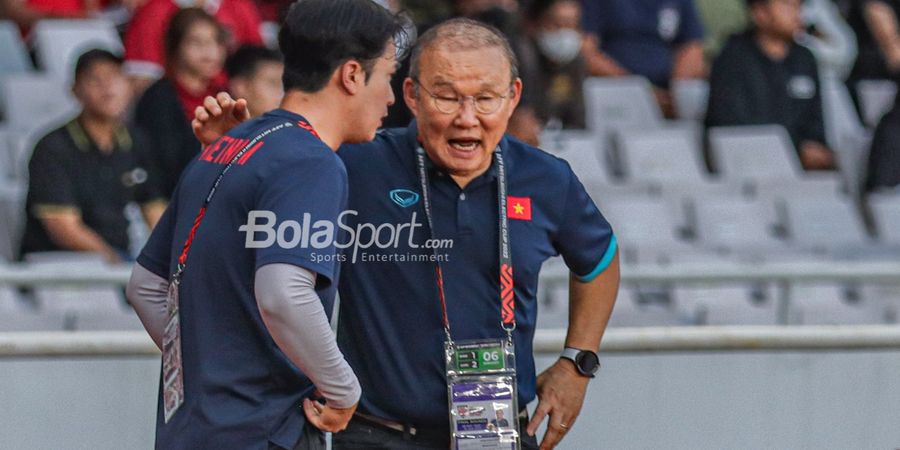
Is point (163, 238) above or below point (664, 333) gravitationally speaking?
above

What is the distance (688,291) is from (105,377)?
307 cm

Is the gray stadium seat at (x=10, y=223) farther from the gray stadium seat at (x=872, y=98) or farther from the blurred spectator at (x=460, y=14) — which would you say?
the gray stadium seat at (x=872, y=98)

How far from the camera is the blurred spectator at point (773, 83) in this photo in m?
8.44

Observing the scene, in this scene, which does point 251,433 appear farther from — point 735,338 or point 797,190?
point 797,190

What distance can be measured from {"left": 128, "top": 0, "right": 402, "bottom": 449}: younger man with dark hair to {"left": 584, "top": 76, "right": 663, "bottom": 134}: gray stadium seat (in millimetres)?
5787

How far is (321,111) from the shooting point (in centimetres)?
295

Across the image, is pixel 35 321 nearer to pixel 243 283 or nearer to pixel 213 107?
pixel 213 107

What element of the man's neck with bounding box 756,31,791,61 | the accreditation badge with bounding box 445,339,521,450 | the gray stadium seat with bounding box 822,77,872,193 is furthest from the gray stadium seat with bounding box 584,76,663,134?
the accreditation badge with bounding box 445,339,521,450

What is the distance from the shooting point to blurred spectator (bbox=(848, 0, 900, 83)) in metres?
9.85

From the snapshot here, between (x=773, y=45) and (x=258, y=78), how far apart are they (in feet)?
11.9

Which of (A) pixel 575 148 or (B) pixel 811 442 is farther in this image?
(A) pixel 575 148

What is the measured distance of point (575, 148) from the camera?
7.72 meters

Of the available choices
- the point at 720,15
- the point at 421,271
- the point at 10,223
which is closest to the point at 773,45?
the point at 720,15

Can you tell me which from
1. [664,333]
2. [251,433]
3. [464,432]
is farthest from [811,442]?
[251,433]
